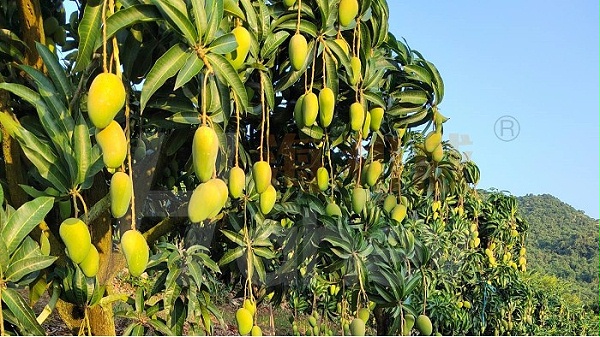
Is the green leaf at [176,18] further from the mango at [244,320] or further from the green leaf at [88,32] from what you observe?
the mango at [244,320]

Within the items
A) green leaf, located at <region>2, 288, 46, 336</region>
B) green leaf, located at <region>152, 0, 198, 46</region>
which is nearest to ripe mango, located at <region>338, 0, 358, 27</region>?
green leaf, located at <region>152, 0, 198, 46</region>

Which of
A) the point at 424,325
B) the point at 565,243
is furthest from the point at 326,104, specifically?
the point at 565,243

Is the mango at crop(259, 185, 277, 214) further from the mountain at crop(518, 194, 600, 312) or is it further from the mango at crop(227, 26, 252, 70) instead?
the mountain at crop(518, 194, 600, 312)

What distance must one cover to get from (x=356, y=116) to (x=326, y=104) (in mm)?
86

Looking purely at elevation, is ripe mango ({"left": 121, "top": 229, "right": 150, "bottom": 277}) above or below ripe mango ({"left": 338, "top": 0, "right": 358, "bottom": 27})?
below

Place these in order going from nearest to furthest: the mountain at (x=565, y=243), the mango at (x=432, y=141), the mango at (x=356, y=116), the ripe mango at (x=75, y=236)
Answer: the ripe mango at (x=75, y=236), the mango at (x=356, y=116), the mango at (x=432, y=141), the mountain at (x=565, y=243)

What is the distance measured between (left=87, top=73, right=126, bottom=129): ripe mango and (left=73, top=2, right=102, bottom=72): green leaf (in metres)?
0.06

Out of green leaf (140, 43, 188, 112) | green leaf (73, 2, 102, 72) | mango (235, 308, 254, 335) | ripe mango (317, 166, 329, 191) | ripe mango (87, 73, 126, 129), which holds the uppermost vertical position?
green leaf (73, 2, 102, 72)

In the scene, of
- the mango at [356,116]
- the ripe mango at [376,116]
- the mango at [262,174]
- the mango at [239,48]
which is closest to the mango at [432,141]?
the ripe mango at [376,116]

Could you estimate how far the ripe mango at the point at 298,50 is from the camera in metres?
0.96

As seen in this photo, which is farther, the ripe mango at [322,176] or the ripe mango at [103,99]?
the ripe mango at [322,176]

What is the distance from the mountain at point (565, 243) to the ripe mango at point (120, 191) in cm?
1162

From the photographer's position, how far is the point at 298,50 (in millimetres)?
964

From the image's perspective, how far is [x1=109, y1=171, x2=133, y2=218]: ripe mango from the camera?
660 millimetres
